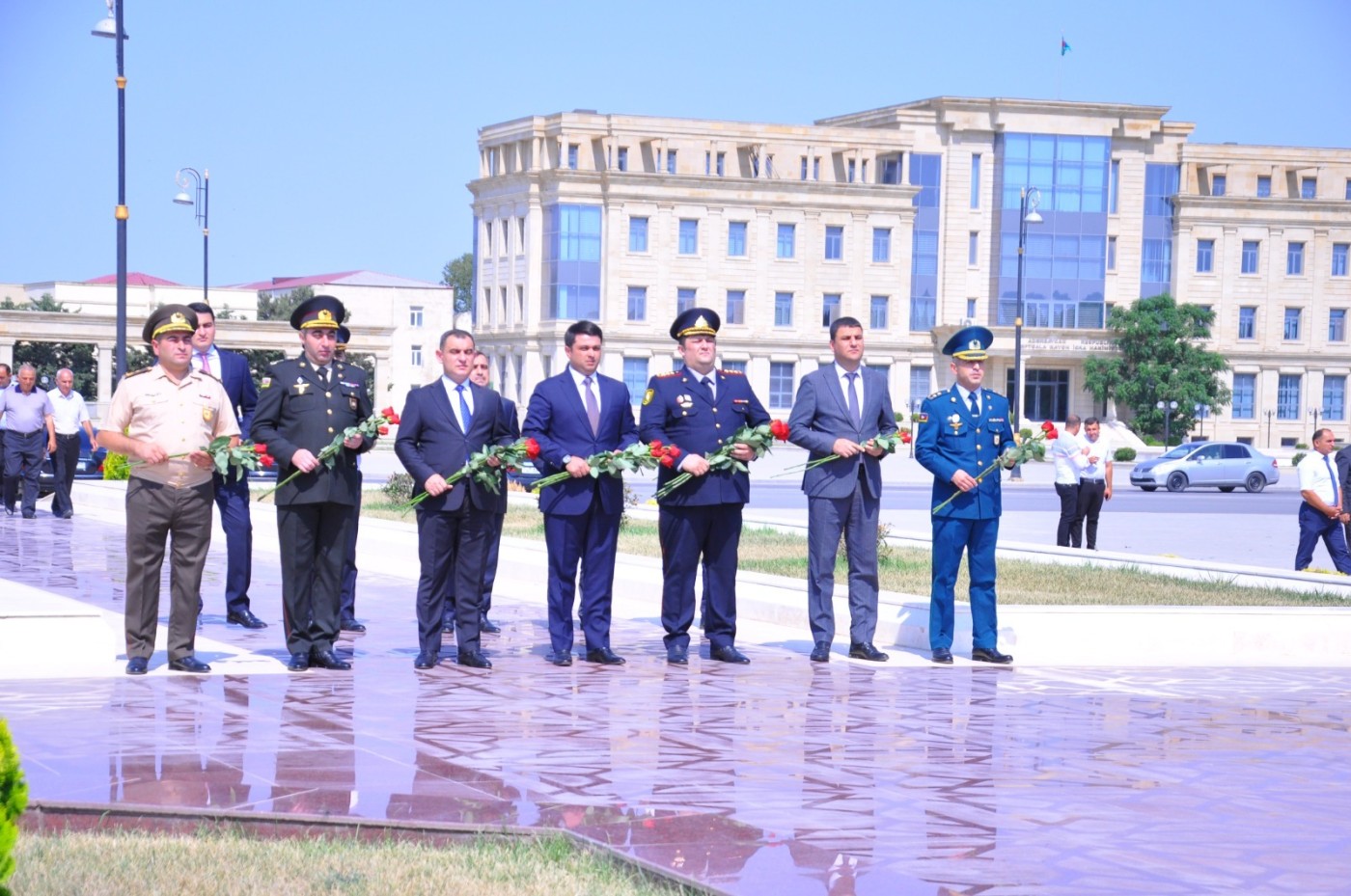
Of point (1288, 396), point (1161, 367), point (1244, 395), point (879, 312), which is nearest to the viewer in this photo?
point (1161, 367)

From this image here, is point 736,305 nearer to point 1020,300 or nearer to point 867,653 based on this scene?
point 1020,300

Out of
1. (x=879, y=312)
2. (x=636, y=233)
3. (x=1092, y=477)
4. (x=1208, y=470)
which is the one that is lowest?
(x=1208, y=470)

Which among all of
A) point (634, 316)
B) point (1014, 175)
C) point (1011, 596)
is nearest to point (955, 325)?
point (1014, 175)

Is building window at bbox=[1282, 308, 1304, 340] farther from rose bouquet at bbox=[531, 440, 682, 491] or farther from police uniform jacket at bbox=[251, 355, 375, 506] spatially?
police uniform jacket at bbox=[251, 355, 375, 506]

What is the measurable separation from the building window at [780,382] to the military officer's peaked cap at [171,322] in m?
77.8

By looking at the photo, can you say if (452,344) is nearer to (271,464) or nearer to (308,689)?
(271,464)

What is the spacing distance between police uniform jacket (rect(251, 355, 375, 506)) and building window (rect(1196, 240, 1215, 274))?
86.6 metres

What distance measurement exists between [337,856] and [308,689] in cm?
367

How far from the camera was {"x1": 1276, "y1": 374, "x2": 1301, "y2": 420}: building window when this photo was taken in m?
92.3

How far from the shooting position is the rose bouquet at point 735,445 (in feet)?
34.4

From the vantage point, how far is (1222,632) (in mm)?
11594

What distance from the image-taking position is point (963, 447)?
1088 cm

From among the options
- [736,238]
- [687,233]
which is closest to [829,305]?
[736,238]

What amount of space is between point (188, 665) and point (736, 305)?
78.2 m
